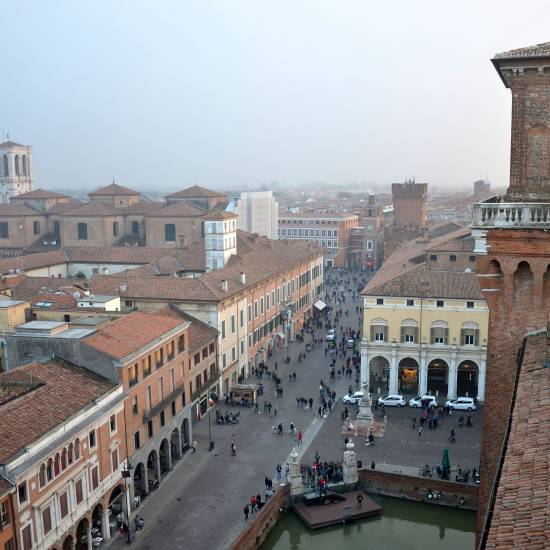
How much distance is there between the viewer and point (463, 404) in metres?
39.5

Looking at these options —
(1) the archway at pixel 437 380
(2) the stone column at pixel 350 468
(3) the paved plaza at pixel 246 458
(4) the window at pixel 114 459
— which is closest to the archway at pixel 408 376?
(1) the archway at pixel 437 380

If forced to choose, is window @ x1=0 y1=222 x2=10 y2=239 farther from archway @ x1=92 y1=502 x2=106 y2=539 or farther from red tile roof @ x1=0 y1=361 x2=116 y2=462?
archway @ x1=92 y1=502 x2=106 y2=539

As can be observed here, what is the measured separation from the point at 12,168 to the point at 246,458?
7866cm

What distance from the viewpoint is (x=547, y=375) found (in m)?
14.8

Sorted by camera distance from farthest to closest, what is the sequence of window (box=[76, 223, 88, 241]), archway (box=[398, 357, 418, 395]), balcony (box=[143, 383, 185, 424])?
window (box=[76, 223, 88, 241]), archway (box=[398, 357, 418, 395]), balcony (box=[143, 383, 185, 424])

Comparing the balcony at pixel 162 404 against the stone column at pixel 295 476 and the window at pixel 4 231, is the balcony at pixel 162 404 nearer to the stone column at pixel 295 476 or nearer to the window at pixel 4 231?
the stone column at pixel 295 476

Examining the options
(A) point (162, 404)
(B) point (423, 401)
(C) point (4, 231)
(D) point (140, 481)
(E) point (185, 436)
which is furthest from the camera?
(C) point (4, 231)

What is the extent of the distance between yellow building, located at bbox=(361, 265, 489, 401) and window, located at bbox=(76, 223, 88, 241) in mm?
39155

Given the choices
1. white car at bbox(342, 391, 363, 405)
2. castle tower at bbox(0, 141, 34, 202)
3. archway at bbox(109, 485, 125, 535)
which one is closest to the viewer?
archway at bbox(109, 485, 125, 535)

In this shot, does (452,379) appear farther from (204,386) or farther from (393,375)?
(204,386)

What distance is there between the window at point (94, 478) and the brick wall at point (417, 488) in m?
11.5

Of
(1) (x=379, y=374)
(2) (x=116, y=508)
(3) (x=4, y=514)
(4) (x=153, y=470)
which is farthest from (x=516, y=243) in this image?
(1) (x=379, y=374)

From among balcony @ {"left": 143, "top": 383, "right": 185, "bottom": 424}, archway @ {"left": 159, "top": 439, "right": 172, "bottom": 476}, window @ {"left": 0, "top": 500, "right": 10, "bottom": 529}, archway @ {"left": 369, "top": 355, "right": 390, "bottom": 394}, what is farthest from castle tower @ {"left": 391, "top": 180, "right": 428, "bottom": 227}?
window @ {"left": 0, "top": 500, "right": 10, "bottom": 529}

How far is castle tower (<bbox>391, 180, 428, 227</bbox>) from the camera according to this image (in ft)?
288
